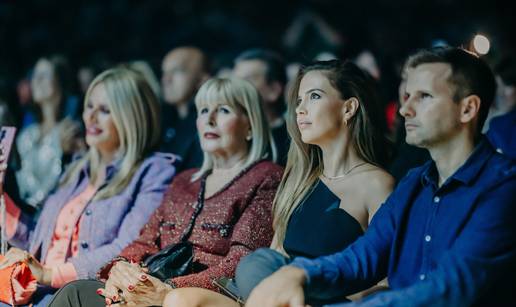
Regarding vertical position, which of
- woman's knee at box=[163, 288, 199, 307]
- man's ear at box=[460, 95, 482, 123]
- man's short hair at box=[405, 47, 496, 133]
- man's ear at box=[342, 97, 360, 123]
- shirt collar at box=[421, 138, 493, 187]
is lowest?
woman's knee at box=[163, 288, 199, 307]

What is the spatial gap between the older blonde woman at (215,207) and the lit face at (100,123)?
1.89 feet

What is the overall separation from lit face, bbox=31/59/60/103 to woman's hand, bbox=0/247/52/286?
8.13 ft

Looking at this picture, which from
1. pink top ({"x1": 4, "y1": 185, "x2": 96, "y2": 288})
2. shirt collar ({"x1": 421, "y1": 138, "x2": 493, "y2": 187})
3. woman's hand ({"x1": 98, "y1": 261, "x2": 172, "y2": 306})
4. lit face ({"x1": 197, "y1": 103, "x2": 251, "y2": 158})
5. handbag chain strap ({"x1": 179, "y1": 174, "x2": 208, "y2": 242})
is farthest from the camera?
pink top ({"x1": 4, "y1": 185, "x2": 96, "y2": 288})

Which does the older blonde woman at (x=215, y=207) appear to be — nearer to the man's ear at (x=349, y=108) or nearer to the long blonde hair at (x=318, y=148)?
the long blonde hair at (x=318, y=148)

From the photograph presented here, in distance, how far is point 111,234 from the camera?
14.9ft

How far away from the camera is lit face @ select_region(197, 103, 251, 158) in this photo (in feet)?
13.9

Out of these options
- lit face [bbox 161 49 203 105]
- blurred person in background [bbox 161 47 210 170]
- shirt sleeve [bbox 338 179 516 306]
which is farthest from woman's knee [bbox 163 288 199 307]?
lit face [bbox 161 49 203 105]

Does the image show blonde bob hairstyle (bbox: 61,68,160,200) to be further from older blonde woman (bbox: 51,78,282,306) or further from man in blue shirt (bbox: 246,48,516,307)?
man in blue shirt (bbox: 246,48,516,307)

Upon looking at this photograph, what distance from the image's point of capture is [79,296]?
150 inches

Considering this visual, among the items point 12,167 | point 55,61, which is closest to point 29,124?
point 55,61

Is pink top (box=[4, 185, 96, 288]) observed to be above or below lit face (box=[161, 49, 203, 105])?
below

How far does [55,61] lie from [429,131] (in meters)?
4.22

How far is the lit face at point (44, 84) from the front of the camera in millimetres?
6523

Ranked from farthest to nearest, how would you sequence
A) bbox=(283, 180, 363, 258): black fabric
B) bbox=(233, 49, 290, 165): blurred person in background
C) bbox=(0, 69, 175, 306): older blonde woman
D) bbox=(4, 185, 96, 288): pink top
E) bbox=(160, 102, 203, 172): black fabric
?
1. bbox=(233, 49, 290, 165): blurred person in background
2. bbox=(160, 102, 203, 172): black fabric
3. bbox=(4, 185, 96, 288): pink top
4. bbox=(0, 69, 175, 306): older blonde woman
5. bbox=(283, 180, 363, 258): black fabric
